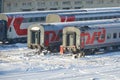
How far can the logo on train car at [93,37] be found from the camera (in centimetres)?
3458

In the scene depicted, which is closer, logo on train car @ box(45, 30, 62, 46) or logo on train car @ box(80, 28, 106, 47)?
logo on train car @ box(80, 28, 106, 47)

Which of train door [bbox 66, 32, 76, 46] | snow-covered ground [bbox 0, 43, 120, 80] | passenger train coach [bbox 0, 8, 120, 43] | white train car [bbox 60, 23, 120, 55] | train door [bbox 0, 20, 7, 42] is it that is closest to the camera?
snow-covered ground [bbox 0, 43, 120, 80]

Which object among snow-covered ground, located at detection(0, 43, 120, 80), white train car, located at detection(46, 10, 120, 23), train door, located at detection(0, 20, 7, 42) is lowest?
snow-covered ground, located at detection(0, 43, 120, 80)

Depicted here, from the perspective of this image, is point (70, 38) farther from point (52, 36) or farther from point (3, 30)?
point (3, 30)

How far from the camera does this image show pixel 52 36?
3688 centimetres

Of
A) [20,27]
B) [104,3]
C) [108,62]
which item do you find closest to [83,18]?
[20,27]

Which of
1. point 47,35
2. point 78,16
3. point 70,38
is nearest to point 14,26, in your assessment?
point 47,35

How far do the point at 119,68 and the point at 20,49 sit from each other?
10976 mm

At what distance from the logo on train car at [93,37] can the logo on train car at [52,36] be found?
10.6 ft

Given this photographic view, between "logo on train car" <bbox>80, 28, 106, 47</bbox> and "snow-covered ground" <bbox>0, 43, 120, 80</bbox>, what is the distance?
129 cm

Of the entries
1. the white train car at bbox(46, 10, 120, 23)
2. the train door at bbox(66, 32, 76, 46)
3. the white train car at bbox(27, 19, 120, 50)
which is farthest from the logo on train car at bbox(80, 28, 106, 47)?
the white train car at bbox(46, 10, 120, 23)

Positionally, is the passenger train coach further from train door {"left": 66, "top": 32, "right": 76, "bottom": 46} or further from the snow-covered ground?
train door {"left": 66, "top": 32, "right": 76, "bottom": 46}

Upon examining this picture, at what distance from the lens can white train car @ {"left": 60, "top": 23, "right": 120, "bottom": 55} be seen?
113ft

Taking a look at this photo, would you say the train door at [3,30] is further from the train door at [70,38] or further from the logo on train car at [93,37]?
the logo on train car at [93,37]
